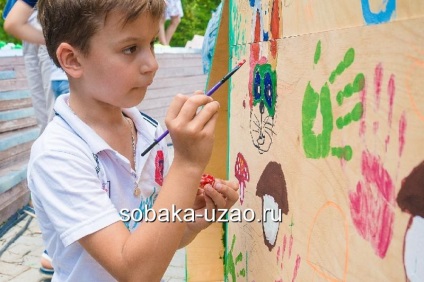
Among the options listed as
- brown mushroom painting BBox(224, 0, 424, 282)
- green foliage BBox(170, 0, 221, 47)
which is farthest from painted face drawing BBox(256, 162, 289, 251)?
green foliage BBox(170, 0, 221, 47)

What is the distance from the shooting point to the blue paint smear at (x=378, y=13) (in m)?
0.80

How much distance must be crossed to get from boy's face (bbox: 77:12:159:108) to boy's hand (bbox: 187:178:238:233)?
0.34 metres

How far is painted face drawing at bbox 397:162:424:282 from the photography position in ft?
2.44

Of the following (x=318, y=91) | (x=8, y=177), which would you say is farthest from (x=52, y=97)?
(x=318, y=91)

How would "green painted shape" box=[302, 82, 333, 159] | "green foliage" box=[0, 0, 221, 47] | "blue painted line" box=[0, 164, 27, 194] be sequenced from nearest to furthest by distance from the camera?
"green painted shape" box=[302, 82, 333, 159] → "blue painted line" box=[0, 164, 27, 194] → "green foliage" box=[0, 0, 221, 47]

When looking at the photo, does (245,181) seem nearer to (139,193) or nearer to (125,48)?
(139,193)

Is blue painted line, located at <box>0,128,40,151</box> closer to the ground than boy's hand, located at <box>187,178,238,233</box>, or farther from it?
closer to the ground

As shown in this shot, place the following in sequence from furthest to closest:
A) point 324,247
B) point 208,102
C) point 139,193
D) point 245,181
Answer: point 245,181, point 139,193, point 208,102, point 324,247

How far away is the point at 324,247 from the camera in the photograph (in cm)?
105

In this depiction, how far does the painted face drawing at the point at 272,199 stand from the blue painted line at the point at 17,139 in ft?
8.99

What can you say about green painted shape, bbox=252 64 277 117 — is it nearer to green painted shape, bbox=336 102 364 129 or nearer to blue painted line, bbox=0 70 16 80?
green painted shape, bbox=336 102 364 129

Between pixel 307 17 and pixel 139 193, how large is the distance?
2.07 ft

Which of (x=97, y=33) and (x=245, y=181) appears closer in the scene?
(x=97, y=33)

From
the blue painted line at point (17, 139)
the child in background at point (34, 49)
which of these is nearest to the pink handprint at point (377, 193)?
the child in background at point (34, 49)
